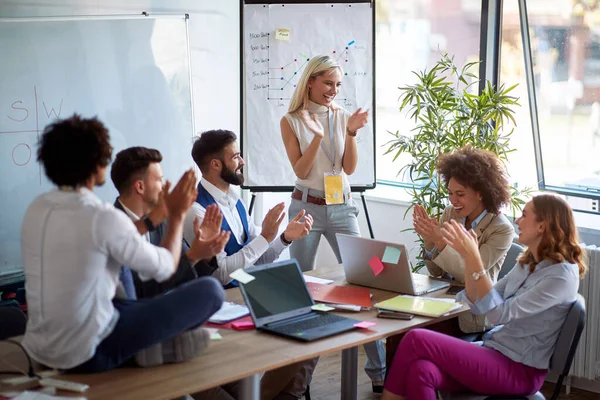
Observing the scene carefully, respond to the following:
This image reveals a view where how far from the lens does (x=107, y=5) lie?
4324 mm

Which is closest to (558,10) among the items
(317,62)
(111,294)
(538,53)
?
(538,53)

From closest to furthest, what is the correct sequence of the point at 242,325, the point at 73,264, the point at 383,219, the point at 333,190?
the point at 73,264
the point at 242,325
the point at 333,190
the point at 383,219

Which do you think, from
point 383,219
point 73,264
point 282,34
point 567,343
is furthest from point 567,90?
point 73,264

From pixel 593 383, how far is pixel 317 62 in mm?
2234

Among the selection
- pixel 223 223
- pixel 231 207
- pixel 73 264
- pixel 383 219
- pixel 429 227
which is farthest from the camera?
pixel 383 219

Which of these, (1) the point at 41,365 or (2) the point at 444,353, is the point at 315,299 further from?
(1) the point at 41,365

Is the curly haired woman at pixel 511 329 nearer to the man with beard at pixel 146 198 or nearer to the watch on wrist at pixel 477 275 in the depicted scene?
the watch on wrist at pixel 477 275

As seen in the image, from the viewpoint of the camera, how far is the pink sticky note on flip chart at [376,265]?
3.10 metres

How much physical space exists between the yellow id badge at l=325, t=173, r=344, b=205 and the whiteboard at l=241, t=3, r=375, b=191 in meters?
0.67

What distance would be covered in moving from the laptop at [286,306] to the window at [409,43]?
2659 mm

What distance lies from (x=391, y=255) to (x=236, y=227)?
29.6 inches

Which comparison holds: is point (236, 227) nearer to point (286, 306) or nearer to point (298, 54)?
point (286, 306)

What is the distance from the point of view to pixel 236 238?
11.1 feet

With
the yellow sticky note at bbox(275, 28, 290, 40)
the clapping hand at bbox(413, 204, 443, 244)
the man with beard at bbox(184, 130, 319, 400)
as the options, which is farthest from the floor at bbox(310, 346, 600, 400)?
the yellow sticky note at bbox(275, 28, 290, 40)
